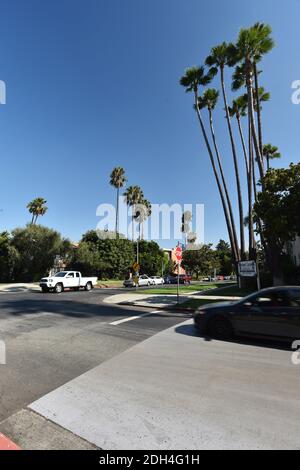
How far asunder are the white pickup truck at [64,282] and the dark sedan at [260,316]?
18207 millimetres

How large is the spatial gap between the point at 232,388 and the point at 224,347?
2.50m

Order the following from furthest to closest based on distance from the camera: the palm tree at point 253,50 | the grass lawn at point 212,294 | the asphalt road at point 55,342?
the palm tree at point 253,50
the grass lawn at point 212,294
the asphalt road at point 55,342

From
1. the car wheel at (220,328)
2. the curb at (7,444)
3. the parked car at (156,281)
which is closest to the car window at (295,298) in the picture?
the car wheel at (220,328)

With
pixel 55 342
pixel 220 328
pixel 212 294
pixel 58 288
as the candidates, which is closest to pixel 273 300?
pixel 220 328

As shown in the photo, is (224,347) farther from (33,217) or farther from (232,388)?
(33,217)

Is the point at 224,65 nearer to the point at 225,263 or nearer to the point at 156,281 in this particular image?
the point at 156,281

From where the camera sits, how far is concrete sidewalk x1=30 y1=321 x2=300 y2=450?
3.32 meters

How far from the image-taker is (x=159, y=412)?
393 centimetres

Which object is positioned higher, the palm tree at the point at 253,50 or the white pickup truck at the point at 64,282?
the palm tree at the point at 253,50

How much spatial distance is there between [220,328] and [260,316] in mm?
1150

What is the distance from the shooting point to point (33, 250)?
38812mm

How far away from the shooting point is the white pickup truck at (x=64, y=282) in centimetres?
2398

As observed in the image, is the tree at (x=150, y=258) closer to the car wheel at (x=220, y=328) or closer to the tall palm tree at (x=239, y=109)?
the tall palm tree at (x=239, y=109)
